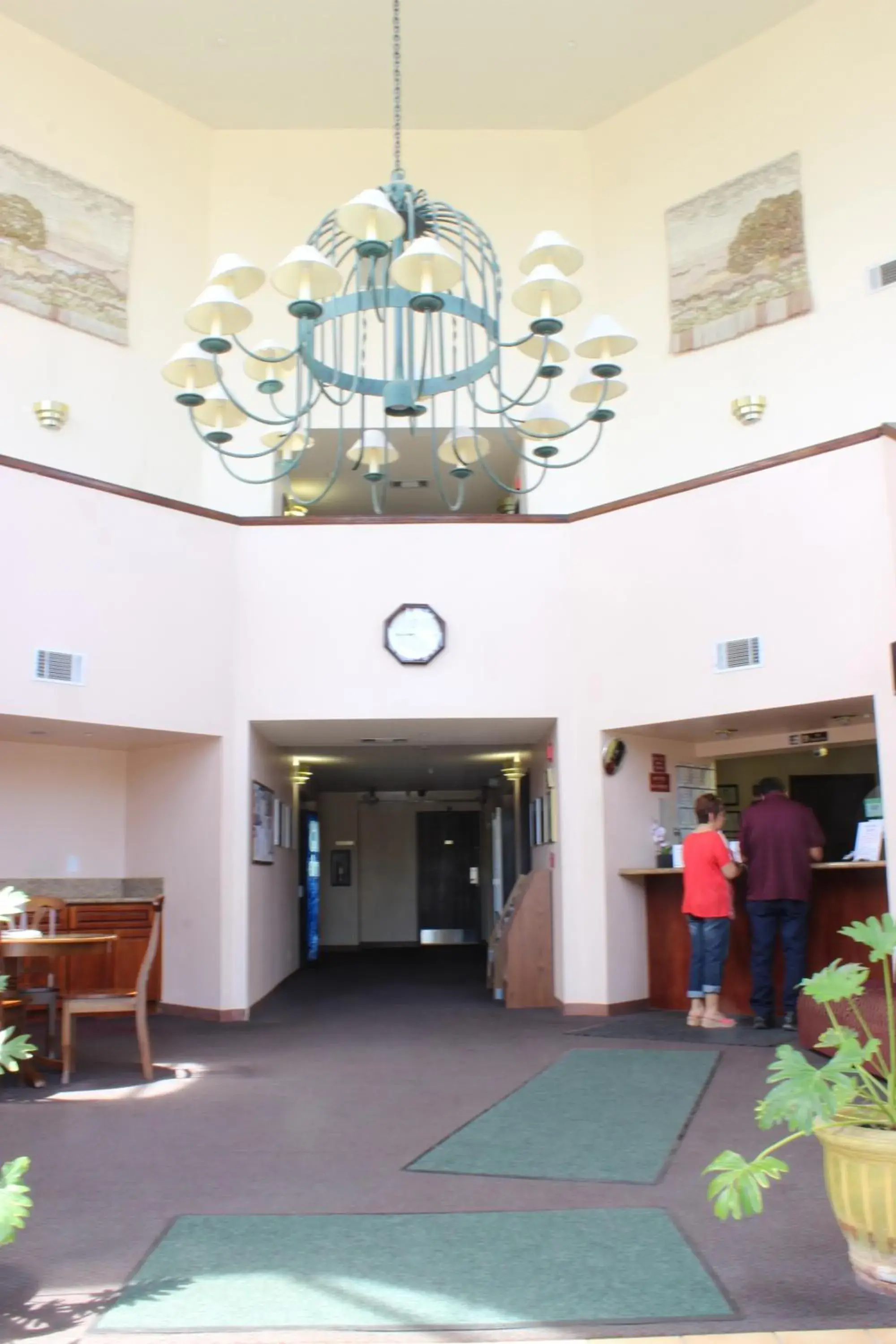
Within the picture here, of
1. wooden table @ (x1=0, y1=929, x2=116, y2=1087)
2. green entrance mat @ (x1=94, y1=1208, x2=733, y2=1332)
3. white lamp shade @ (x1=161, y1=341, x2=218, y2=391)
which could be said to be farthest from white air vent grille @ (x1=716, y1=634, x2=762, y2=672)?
green entrance mat @ (x1=94, y1=1208, x2=733, y2=1332)

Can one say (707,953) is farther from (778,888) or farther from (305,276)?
(305,276)

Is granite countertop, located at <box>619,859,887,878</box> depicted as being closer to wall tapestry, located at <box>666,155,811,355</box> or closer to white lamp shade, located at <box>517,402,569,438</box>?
white lamp shade, located at <box>517,402,569,438</box>

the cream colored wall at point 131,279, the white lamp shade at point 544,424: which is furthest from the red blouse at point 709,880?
the cream colored wall at point 131,279

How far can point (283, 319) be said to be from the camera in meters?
9.98

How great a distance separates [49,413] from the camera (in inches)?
346

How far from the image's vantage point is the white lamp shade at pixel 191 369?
4.79 m

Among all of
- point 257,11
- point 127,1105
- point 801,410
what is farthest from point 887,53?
point 127,1105

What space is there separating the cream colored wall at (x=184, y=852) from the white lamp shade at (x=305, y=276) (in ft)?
14.3

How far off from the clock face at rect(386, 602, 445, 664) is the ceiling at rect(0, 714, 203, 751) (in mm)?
1490

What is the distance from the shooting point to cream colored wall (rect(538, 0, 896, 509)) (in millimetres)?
8539

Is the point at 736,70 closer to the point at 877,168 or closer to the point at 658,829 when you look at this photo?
the point at 877,168

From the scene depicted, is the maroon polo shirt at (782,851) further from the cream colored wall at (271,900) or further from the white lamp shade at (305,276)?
the white lamp shade at (305,276)

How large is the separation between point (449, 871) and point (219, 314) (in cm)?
1269

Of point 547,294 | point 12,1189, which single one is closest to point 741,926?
point 547,294
